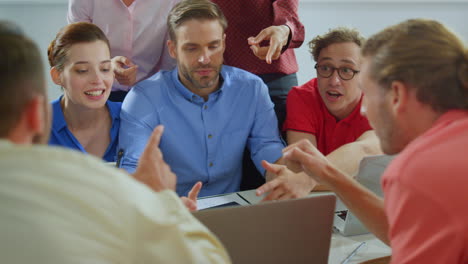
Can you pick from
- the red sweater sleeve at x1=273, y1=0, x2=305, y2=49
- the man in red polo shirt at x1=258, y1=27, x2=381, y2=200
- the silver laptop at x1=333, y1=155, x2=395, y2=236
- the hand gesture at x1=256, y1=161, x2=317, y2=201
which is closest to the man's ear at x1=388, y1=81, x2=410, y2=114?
the silver laptop at x1=333, y1=155, x2=395, y2=236

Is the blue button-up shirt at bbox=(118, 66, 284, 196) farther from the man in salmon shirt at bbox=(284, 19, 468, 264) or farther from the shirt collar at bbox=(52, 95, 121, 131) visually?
the man in salmon shirt at bbox=(284, 19, 468, 264)

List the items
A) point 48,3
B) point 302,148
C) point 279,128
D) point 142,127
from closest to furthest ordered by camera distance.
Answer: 1. point 302,148
2. point 142,127
3. point 279,128
4. point 48,3

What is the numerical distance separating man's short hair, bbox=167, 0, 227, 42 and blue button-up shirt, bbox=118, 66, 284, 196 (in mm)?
199

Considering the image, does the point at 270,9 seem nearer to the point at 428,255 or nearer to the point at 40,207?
the point at 428,255

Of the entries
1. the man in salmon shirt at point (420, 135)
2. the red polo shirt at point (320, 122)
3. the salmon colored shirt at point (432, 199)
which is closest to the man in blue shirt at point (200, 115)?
the red polo shirt at point (320, 122)

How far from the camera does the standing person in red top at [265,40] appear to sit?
2.11 m

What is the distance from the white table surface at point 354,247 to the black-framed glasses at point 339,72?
2.44ft

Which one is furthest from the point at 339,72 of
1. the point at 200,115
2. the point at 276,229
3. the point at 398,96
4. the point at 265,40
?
the point at 276,229

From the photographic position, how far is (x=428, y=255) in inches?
31.4

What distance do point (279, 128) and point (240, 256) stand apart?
1.17 metres

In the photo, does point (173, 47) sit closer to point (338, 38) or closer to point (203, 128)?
point (203, 128)

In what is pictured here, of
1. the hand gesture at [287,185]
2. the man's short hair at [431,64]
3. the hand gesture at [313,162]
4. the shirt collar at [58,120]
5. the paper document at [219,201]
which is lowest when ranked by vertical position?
the paper document at [219,201]

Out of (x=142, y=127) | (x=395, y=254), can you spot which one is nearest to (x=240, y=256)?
(x=395, y=254)

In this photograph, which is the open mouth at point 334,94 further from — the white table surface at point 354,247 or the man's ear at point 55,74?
the man's ear at point 55,74
